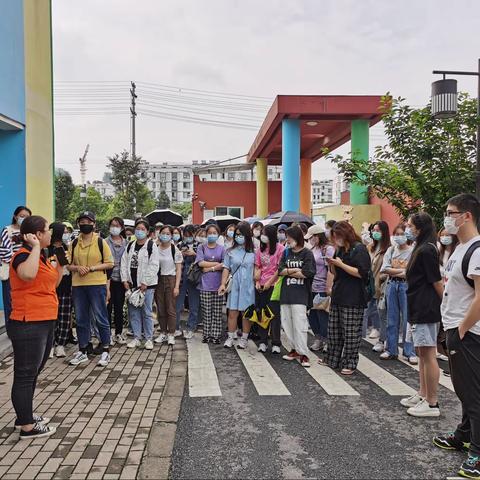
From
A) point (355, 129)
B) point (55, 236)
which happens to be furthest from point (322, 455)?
point (355, 129)

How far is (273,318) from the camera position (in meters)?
6.97

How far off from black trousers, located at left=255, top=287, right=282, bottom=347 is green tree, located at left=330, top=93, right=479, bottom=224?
2.95m

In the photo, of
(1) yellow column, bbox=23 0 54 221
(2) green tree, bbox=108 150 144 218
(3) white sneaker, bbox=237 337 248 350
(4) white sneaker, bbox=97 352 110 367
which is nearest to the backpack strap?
(3) white sneaker, bbox=237 337 248 350

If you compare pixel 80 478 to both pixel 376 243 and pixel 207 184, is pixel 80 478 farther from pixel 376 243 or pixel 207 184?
pixel 207 184

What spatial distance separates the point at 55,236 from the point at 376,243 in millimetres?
4771

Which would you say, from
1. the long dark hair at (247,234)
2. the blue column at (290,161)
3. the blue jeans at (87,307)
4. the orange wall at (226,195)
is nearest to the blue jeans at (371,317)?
the long dark hair at (247,234)

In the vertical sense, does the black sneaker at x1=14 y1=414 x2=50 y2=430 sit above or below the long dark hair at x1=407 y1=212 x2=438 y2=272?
below

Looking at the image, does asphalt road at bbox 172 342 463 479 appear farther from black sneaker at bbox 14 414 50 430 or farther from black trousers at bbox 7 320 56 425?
black trousers at bbox 7 320 56 425

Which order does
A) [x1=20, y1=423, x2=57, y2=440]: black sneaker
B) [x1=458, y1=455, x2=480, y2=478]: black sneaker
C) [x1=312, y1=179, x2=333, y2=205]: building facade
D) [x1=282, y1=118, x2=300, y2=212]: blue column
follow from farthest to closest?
[x1=312, y1=179, x2=333, y2=205]: building facade → [x1=282, y1=118, x2=300, y2=212]: blue column → [x1=20, y1=423, x2=57, y2=440]: black sneaker → [x1=458, y1=455, x2=480, y2=478]: black sneaker

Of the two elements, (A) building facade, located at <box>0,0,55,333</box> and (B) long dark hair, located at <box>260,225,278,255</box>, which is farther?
(A) building facade, located at <box>0,0,55,333</box>

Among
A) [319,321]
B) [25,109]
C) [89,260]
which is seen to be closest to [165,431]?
Result: [89,260]

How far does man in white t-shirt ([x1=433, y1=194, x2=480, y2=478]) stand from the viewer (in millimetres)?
3332

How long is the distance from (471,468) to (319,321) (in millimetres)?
4018

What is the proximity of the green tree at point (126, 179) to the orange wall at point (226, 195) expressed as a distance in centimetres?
530
